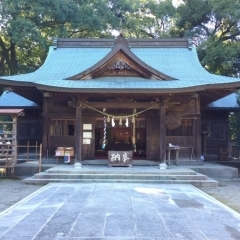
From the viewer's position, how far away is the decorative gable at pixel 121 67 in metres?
14.5

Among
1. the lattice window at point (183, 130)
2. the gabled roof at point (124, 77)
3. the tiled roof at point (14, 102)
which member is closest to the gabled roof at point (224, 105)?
the gabled roof at point (124, 77)

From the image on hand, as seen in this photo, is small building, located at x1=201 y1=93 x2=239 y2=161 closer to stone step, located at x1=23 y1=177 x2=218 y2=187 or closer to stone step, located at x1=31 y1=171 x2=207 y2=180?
stone step, located at x1=31 y1=171 x2=207 y2=180

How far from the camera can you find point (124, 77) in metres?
15.1

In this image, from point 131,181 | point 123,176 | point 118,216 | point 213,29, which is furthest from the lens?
point 213,29

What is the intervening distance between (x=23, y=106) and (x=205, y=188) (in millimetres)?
11520

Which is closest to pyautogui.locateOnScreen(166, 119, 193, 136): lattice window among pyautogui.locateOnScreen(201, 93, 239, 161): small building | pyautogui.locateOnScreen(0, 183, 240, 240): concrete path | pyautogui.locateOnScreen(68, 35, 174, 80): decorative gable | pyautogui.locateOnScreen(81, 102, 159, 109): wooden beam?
pyautogui.locateOnScreen(81, 102, 159, 109): wooden beam

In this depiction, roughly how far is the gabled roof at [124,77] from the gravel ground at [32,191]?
3826mm

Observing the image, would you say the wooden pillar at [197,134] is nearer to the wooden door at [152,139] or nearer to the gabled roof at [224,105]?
the wooden door at [152,139]

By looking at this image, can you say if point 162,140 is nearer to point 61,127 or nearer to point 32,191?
point 61,127

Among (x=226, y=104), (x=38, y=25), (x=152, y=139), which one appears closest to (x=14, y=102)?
(x=152, y=139)

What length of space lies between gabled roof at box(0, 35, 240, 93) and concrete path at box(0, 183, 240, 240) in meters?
4.86

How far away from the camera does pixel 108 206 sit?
7691mm

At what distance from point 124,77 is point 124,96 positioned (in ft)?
4.82

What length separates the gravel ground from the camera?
348 inches
